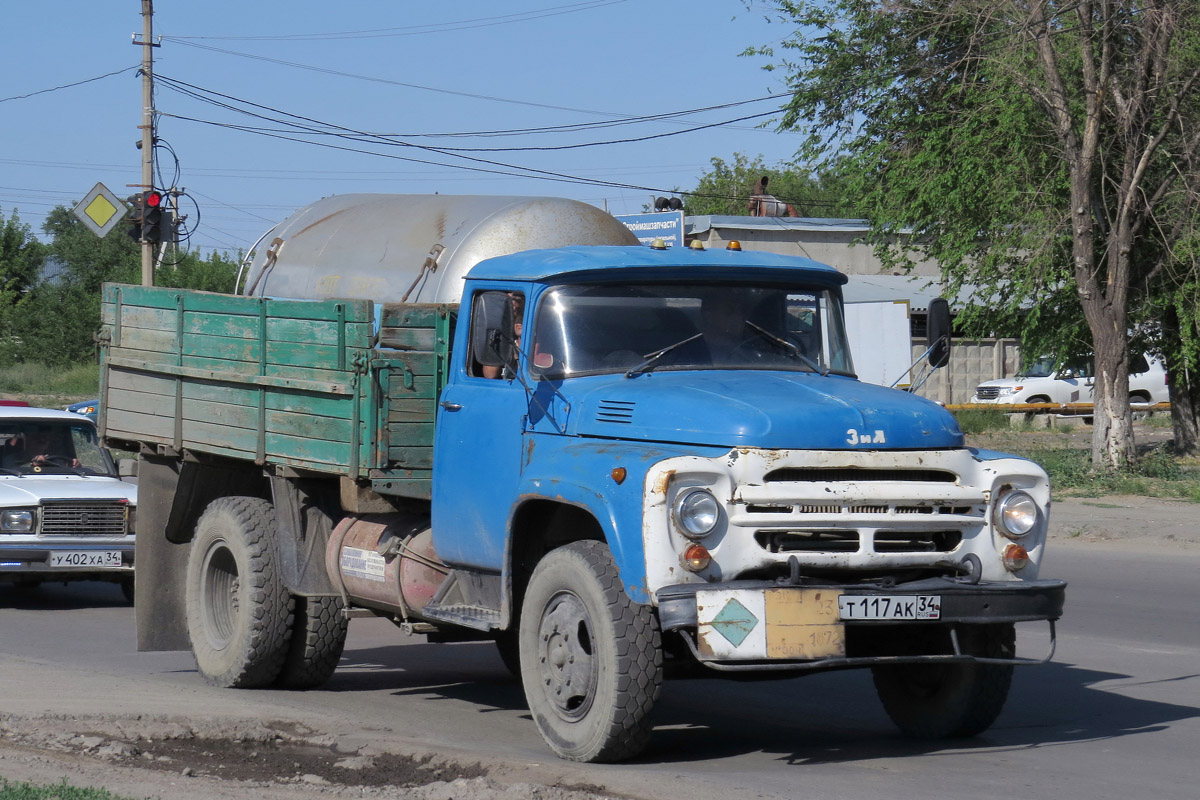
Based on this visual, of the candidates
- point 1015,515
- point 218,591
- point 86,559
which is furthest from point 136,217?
point 1015,515

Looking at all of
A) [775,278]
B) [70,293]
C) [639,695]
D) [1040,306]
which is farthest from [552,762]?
[70,293]

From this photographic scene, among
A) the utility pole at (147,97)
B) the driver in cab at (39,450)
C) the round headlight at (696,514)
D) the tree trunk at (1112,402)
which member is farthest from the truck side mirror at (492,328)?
the utility pole at (147,97)

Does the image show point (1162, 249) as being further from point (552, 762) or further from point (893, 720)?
point (552, 762)

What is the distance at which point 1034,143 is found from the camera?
73.6ft

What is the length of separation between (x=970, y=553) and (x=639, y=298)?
70.2 inches

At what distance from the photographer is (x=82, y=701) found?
721 cm

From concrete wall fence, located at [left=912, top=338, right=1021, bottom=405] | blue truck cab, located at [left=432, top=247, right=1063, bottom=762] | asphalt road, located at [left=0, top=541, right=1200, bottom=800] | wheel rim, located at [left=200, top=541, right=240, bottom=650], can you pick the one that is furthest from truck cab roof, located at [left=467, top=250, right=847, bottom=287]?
concrete wall fence, located at [left=912, top=338, right=1021, bottom=405]

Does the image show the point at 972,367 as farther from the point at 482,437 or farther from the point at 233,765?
the point at 233,765

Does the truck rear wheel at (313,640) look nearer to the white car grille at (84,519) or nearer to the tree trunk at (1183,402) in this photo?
the white car grille at (84,519)

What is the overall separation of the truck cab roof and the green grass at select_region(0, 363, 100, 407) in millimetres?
39650

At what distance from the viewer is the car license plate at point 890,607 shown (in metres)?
5.62

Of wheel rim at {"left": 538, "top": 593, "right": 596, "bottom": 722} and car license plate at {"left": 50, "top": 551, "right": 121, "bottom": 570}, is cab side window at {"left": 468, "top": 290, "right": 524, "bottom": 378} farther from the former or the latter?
car license plate at {"left": 50, "top": 551, "right": 121, "bottom": 570}

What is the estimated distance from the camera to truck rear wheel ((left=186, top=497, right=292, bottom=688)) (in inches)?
316

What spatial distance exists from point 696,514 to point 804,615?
54 cm
